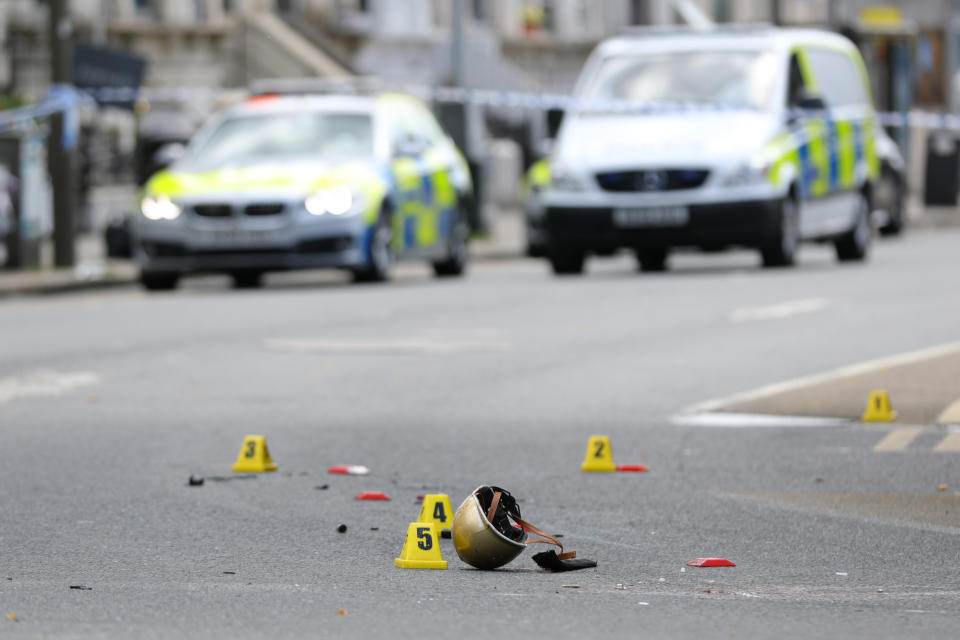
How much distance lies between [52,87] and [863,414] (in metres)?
13.6

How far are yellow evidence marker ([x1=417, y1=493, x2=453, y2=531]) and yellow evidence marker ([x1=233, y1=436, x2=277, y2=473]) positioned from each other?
5.97ft

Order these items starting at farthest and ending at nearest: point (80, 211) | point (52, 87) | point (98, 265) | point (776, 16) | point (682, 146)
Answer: point (776, 16)
point (80, 211)
point (98, 265)
point (52, 87)
point (682, 146)

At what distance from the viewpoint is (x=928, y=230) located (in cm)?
3578

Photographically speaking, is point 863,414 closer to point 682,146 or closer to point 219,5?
point 682,146

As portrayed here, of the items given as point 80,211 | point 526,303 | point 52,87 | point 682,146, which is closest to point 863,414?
point 526,303

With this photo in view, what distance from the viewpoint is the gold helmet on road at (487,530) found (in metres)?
6.38

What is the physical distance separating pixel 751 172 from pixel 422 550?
1374 cm

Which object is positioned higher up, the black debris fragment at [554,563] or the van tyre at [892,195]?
the black debris fragment at [554,563]

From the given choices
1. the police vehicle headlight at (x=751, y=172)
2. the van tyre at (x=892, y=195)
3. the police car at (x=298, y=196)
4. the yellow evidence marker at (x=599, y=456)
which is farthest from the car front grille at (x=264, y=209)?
the van tyre at (x=892, y=195)

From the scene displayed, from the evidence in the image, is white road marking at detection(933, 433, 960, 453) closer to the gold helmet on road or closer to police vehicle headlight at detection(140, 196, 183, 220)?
the gold helmet on road

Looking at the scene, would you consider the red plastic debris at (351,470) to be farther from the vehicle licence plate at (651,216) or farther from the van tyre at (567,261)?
the van tyre at (567,261)

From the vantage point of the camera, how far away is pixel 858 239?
75.3 feet

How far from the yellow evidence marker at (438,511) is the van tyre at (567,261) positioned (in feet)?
46.7

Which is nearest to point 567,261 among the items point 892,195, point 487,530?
point 892,195
